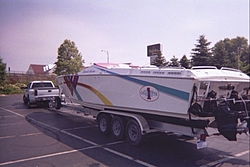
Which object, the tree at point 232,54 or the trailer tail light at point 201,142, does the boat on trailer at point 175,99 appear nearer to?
the trailer tail light at point 201,142

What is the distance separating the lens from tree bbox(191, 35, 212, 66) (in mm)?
29344

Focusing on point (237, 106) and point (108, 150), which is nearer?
point (237, 106)

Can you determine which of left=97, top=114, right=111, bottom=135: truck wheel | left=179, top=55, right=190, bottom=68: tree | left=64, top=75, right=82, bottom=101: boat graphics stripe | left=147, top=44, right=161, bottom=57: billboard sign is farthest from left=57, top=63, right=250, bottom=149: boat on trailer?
left=179, top=55, right=190, bottom=68: tree

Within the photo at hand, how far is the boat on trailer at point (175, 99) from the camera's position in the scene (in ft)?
17.8

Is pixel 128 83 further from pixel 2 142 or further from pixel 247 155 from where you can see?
pixel 2 142

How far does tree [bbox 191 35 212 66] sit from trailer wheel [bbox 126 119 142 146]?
2441 cm

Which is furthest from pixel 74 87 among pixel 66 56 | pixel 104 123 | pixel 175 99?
pixel 66 56

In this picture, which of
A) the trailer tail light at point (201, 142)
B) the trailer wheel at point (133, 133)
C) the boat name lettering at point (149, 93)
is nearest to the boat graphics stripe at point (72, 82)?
the trailer wheel at point (133, 133)

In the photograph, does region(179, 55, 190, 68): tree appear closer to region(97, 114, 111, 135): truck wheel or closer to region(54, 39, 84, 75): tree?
region(54, 39, 84, 75): tree

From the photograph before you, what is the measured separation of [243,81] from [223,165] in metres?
2.29

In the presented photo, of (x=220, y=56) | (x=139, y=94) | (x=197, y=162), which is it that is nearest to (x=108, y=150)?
(x=139, y=94)

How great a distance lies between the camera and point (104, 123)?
26.8 ft

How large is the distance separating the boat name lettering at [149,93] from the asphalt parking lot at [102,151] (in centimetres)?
121

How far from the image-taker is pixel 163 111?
20.3 ft
